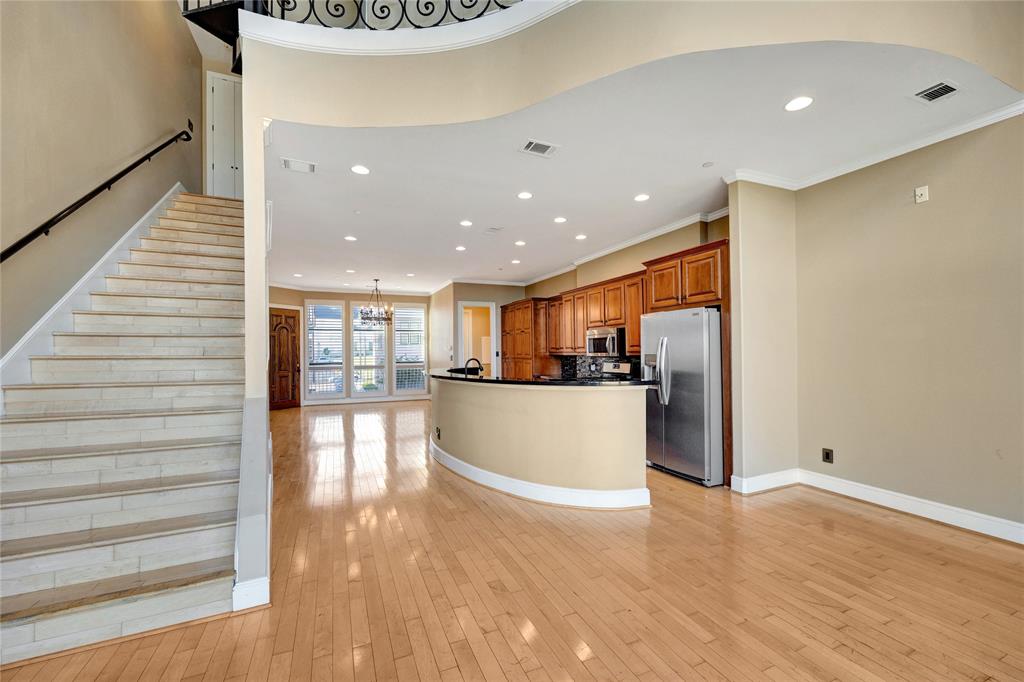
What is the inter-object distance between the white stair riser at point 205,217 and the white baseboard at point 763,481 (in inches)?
235

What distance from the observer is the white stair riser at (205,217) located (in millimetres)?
4645

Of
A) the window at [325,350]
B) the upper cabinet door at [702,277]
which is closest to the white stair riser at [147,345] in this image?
the upper cabinet door at [702,277]

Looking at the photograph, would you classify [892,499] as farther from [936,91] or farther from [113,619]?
[113,619]

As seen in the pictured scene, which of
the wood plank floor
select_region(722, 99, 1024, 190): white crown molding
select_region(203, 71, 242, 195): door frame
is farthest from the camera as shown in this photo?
select_region(203, 71, 242, 195): door frame

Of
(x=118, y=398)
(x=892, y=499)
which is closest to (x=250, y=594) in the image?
(x=118, y=398)

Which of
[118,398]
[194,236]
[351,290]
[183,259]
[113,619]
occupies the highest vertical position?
[351,290]

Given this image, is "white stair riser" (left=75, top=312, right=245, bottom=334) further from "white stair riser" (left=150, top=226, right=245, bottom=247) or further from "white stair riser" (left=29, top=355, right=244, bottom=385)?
"white stair riser" (left=150, top=226, right=245, bottom=247)

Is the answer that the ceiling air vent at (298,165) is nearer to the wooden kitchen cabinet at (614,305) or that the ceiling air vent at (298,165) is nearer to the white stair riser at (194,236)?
the white stair riser at (194,236)

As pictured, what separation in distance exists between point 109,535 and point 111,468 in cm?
46

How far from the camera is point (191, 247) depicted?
4180 millimetres

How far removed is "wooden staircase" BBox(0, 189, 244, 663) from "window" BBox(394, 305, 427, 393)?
7163 mm

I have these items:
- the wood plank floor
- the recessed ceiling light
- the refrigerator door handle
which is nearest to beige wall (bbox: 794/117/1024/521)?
the wood plank floor

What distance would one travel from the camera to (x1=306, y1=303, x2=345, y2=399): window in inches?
397

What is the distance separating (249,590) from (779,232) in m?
4.99
